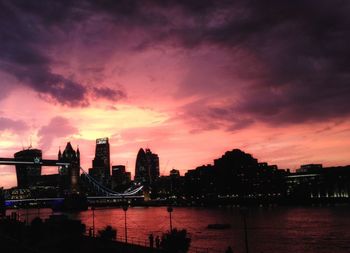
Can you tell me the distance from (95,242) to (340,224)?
70225mm

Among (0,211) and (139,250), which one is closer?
(139,250)

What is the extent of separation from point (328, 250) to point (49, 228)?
41123 mm

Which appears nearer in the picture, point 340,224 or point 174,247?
point 174,247

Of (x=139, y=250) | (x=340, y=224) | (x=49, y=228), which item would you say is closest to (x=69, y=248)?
(x=139, y=250)

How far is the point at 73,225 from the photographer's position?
65.7 metres

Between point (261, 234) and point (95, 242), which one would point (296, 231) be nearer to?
point (261, 234)

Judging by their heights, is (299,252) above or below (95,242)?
below

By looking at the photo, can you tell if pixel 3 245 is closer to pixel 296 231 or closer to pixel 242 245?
pixel 242 245

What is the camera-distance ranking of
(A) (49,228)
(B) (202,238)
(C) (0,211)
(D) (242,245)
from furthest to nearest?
1. (C) (0,211)
2. (B) (202,238)
3. (D) (242,245)
4. (A) (49,228)

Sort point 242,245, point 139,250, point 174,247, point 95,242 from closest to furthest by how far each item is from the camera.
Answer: point 174,247
point 139,250
point 95,242
point 242,245

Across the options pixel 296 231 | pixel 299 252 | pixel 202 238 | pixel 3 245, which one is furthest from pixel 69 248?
pixel 296 231

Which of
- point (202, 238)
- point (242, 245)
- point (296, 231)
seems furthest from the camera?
point (296, 231)

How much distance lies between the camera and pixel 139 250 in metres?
41.0

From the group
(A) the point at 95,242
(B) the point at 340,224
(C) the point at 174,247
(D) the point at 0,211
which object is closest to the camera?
(C) the point at 174,247
